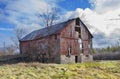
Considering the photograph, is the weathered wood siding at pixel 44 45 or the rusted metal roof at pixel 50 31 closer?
the weathered wood siding at pixel 44 45

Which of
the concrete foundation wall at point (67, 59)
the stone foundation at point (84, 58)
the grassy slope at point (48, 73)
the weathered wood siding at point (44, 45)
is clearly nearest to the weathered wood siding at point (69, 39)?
the concrete foundation wall at point (67, 59)

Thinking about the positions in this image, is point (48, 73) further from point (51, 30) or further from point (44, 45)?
point (51, 30)

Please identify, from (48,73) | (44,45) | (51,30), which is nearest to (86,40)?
(51,30)

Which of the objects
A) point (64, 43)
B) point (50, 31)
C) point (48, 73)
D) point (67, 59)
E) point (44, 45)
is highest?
point (50, 31)

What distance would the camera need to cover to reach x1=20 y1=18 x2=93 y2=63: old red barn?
42.3 metres

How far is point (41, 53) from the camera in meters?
45.5

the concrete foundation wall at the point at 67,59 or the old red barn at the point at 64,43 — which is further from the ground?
the old red barn at the point at 64,43

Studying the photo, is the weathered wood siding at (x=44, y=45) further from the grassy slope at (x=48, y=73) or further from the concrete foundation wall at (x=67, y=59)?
the grassy slope at (x=48, y=73)

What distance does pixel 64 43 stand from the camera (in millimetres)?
42656

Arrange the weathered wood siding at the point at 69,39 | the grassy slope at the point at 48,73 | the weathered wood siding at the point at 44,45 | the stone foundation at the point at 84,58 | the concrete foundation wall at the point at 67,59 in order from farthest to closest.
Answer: the stone foundation at the point at 84,58, the weathered wood siding at the point at 69,39, the weathered wood siding at the point at 44,45, the concrete foundation wall at the point at 67,59, the grassy slope at the point at 48,73

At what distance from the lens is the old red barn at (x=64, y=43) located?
42344 millimetres

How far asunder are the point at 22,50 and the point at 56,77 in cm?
2976

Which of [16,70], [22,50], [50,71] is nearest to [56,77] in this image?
[50,71]

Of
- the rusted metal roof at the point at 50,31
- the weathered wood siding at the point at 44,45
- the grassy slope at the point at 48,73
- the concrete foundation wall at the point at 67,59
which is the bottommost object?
the grassy slope at the point at 48,73
